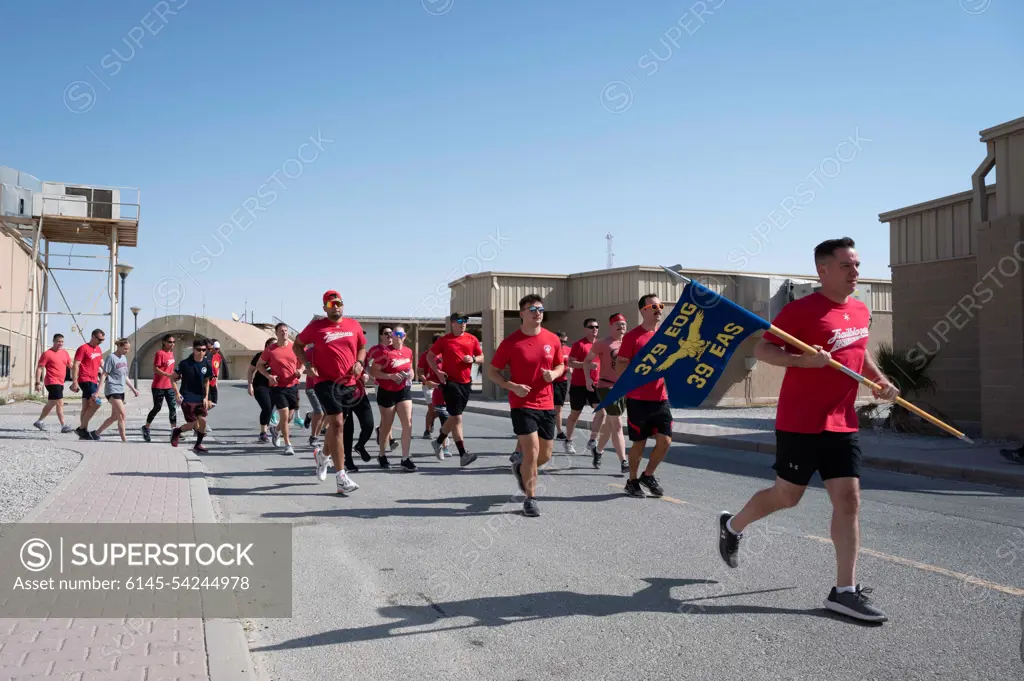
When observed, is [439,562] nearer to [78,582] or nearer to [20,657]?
[78,582]

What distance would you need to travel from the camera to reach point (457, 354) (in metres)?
10.5

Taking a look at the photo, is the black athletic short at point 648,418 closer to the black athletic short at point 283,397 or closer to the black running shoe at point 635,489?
the black running shoe at point 635,489

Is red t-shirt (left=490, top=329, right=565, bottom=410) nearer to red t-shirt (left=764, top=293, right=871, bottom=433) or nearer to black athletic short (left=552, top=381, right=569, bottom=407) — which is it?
red t-shirt (left=764, top=293, right=871, bottom=433)

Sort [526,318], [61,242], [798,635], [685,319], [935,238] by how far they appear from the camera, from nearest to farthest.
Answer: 1. [798,635]
2. [685,319]
3. [526,318]
4. [935,238]
5. [61,242]

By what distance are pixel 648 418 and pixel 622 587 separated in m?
3.18

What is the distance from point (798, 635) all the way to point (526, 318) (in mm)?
3980

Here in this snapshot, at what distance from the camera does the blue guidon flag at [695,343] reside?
4.94 m

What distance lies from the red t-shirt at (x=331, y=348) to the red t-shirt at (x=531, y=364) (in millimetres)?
1737

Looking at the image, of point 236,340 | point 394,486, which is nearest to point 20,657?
point 394,486

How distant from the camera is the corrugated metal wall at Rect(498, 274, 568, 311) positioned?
29312 millimetres

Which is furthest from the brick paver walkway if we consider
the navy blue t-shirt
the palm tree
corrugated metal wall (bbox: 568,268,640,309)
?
corrugated metal wall (bbox: 568,268,640,309)

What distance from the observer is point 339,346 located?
27.1ft

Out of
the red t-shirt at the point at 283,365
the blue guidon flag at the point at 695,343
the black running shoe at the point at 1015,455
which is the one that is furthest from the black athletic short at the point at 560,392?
the blue guidon flag at the point at 695,343

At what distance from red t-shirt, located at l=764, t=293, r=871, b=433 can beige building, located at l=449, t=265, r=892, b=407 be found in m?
17.2
